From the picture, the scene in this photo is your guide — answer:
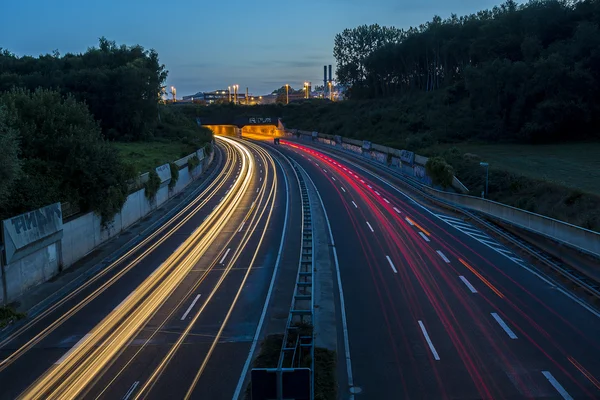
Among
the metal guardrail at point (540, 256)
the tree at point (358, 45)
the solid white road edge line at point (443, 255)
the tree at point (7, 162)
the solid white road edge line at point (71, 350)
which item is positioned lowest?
the solid white road edge line at point (71, 350)

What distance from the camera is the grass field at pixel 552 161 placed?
37.8 meters

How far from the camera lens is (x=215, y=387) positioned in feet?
43.0

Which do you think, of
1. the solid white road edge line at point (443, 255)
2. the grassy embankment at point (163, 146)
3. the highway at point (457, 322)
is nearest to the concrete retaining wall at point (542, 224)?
the highway at point (457, 322)

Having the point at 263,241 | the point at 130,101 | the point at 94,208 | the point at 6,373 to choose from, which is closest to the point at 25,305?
the point at 6,373

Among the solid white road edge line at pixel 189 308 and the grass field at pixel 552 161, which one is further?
the grass field at pixel 552 161

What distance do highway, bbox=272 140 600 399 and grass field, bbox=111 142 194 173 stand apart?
2927 centimetres

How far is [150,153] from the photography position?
6606 centimetres

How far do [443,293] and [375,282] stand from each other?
9.93ft

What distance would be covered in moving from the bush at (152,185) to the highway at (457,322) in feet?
53.3

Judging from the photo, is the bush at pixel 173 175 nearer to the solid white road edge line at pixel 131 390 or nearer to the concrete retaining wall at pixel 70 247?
the concrete retaining wall at pixel 70 247

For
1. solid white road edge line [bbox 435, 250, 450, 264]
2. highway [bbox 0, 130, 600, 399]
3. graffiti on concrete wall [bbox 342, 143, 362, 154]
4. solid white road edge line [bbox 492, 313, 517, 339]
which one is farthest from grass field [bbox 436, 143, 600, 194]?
solid white road edge line [bbox 492, 313, 517, 339]

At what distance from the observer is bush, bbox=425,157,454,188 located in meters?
45.3

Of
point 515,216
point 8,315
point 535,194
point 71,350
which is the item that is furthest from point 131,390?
point 535,194

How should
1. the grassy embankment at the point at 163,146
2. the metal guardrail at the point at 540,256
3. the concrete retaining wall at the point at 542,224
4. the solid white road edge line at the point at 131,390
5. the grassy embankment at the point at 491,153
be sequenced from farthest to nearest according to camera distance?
1. the grassy embankment at the point at 163,146
2. the grassy embankment at the point at 491,153
3. the concrete retaining wall at the point at 542,224
4. the metal guardrail at the point at 540,256
5. the solid white road edge line at the point at 131,390
